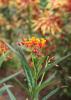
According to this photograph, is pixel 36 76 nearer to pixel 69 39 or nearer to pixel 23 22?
pixel 69 39

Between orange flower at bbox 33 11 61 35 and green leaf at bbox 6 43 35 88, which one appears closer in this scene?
green leaf at bbox 6 43 35 88

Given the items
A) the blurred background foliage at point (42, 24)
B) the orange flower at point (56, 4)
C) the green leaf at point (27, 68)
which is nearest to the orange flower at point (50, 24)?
the blurred background foliage at point (42, 24)

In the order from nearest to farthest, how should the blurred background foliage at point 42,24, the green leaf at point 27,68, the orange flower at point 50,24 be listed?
the green leaf at point 27,68 → the blurred background foliage at point 42,24 → the orange flower at point 50,24

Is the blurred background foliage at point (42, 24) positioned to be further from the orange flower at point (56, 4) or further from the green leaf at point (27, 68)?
the green leaf at point (27, 68)

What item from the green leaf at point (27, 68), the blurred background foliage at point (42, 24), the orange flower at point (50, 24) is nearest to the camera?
the green leaf at point (27, 68)

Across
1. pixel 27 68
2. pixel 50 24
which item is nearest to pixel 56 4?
pixel 50 24

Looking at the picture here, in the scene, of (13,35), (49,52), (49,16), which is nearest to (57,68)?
(49,52)

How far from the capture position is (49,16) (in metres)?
4.70

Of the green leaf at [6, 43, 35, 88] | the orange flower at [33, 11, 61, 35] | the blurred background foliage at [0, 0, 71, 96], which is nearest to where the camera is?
the green leaf at [6, 43, 35, 88]

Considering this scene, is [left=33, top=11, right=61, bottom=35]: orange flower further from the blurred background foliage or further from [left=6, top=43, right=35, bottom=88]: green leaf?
[left=6, top=43, right=35, bottom=88]: green leaf

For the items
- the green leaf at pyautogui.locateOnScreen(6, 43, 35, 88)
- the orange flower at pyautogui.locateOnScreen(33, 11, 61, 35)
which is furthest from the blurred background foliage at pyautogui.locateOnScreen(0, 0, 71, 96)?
the green leaf at pyautogui.locateOnScreen(6, 43, 35, 88)

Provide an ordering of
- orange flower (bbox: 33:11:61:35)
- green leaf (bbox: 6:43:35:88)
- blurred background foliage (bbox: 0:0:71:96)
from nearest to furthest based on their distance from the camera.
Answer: green leaf (bbox: 6:43:35:88) < blurred background foliage (bbox: 0:0:71:96) < orange flower (bbox: 33:11:61:35)

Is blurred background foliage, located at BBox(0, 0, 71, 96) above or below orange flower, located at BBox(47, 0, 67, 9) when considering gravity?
below

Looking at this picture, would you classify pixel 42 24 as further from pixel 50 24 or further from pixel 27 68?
pixel 27 68
